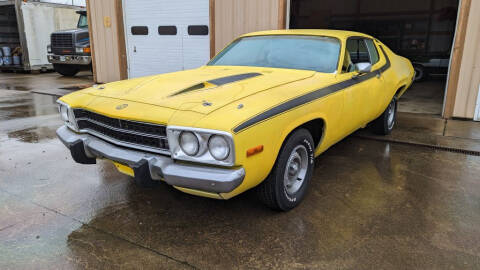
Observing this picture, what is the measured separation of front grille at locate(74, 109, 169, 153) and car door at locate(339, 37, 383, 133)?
1.85 metres

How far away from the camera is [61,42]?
1299 centimetres

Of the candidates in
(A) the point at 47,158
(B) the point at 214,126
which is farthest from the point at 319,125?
(A) the point at 47,158

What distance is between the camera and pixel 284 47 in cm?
388

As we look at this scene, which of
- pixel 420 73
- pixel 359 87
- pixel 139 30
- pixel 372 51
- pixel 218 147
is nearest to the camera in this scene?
pixel 218 147

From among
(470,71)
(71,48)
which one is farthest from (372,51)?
(71,48)

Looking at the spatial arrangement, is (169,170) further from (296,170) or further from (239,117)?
(296,170)

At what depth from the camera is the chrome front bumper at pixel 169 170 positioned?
2.24m

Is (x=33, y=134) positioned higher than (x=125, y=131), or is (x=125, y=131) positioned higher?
(x=125, y=131)

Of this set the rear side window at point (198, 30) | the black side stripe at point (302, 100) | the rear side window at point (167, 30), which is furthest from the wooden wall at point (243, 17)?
the black side stripe at point (302, 100)

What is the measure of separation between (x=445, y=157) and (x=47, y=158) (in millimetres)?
4748

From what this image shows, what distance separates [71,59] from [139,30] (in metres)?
4.80

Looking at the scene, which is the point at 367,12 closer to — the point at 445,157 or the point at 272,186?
the point at 445,157

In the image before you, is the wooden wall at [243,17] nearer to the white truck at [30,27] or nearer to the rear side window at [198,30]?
the rear side window at [198,30]

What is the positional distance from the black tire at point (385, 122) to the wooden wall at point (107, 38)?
7.20 metres
